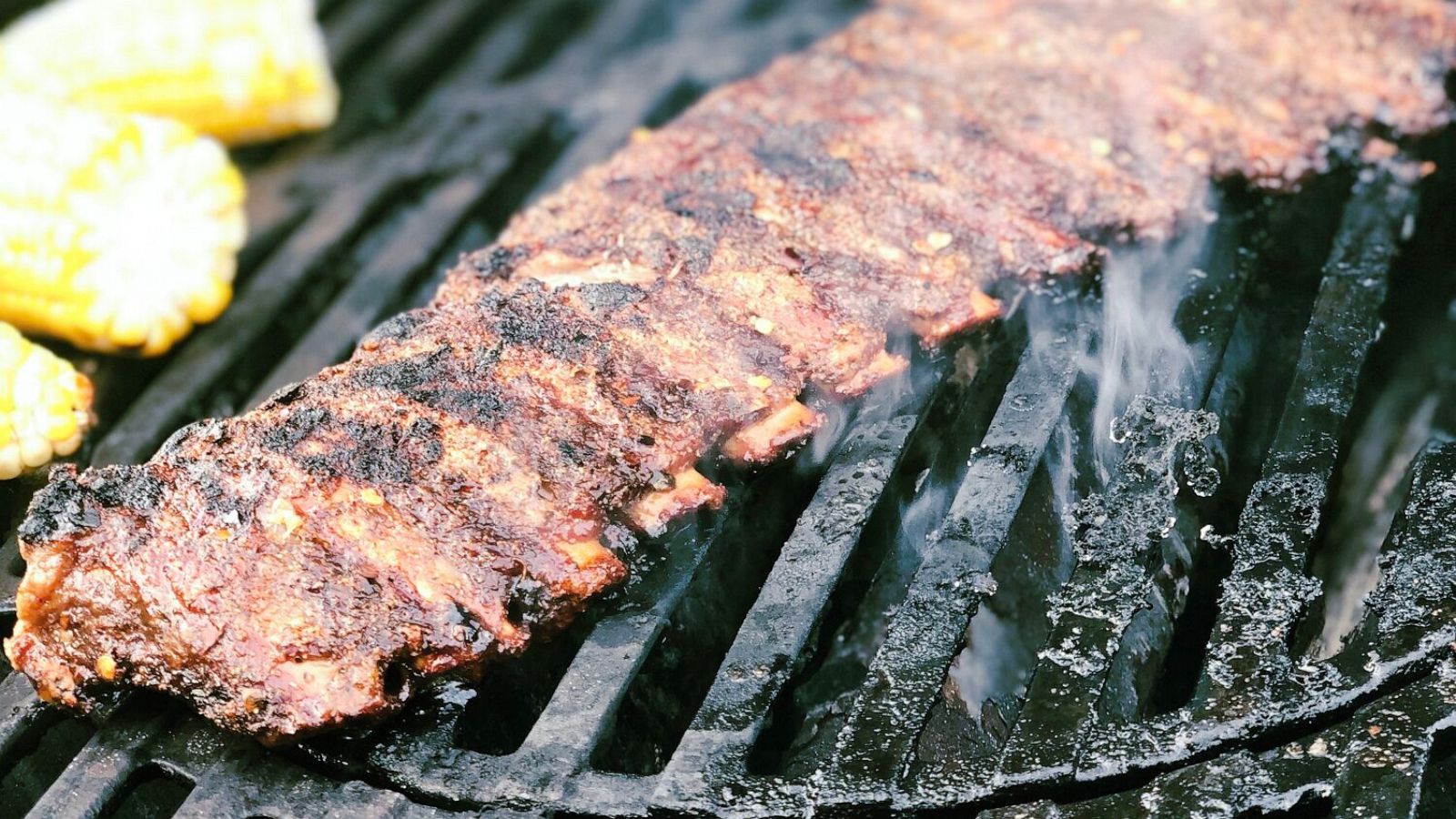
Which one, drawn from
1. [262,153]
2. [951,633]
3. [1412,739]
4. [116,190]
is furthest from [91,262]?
[1412,739]

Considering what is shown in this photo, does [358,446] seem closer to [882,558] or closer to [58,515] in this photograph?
[58,515]

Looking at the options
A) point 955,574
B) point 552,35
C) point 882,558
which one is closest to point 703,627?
point 882,558

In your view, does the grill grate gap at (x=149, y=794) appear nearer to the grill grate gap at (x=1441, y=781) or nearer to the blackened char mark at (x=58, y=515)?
the blackened char mark at (x=58, y=515)

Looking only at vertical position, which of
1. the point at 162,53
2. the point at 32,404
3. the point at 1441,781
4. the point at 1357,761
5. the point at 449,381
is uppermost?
the point at 162,53

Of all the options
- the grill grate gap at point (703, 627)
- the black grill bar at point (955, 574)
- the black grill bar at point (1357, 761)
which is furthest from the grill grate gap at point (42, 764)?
the black grill bar at point (1357, 761)

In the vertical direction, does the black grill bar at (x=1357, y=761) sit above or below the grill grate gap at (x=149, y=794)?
above

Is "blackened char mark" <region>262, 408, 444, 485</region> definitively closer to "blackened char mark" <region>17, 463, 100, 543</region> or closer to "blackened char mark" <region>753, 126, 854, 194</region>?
"blackened char mark" <region>17, 463, 100, 543</region>
